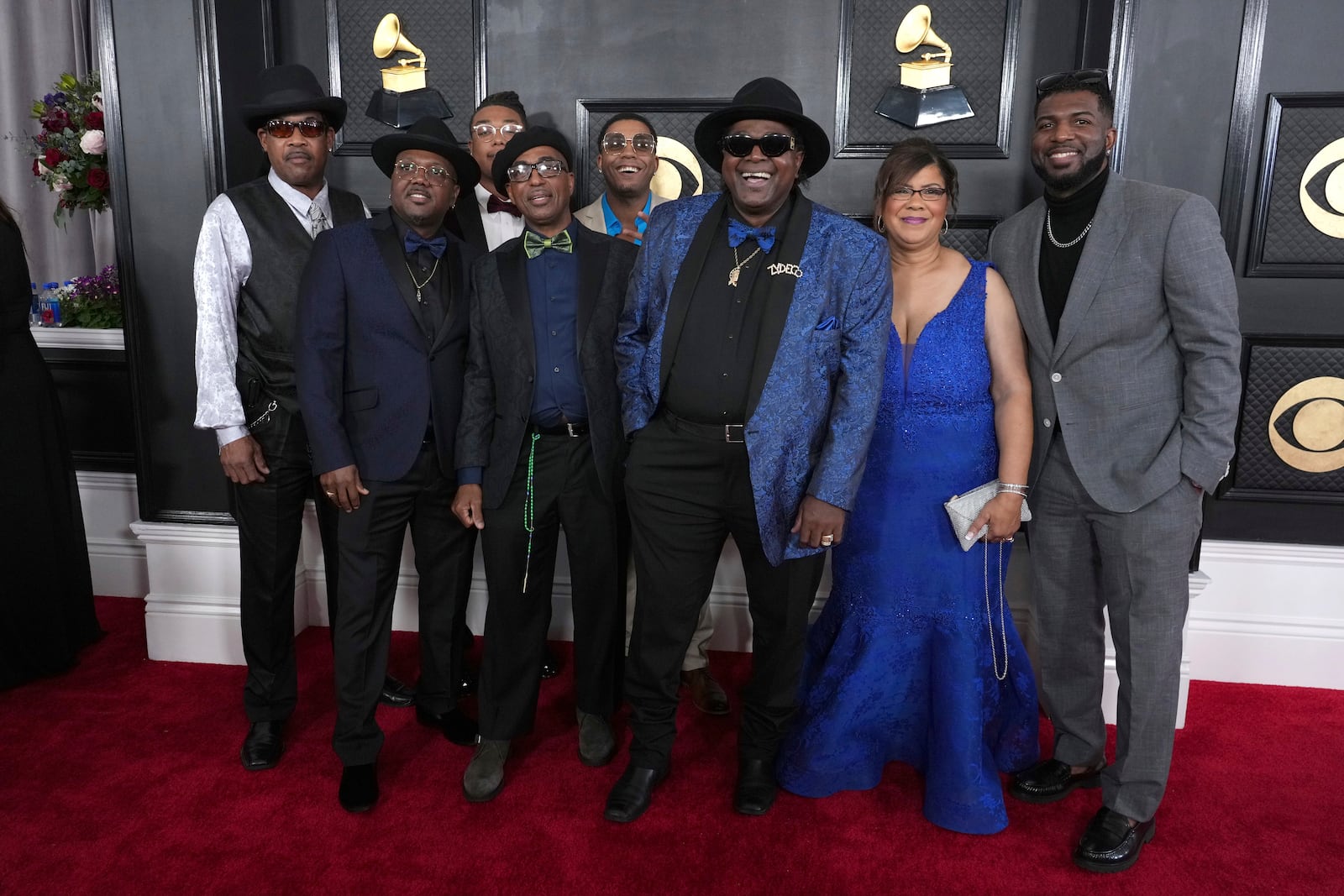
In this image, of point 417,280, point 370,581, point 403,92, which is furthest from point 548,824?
point 403,92

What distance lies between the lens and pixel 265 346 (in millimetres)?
2664

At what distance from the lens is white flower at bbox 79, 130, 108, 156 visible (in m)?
3.53

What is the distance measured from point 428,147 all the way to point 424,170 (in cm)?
6

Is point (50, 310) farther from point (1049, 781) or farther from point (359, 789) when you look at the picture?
point (1049, 781)

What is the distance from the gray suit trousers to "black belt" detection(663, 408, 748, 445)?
A: 0.89 m

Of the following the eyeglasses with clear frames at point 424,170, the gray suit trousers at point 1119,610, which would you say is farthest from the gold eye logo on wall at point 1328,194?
the eyeglasses with clear frames at point 424,170

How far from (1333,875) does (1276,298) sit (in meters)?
1.87

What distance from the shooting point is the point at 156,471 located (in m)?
3.48

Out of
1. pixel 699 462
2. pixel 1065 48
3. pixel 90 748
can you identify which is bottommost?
pixel 90 748

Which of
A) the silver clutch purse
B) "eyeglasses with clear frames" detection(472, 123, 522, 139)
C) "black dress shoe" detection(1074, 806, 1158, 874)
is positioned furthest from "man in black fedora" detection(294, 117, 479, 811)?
"black dress shoe" detection(1074, 806, 1158, 874)

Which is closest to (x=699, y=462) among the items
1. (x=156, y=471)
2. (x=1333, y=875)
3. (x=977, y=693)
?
(x=977, y=693)

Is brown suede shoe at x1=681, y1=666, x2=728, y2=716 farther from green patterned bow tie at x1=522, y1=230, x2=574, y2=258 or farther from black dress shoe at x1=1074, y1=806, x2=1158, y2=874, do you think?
green patterned bow tie at x1=522, y1=230, x2=574, y2=258

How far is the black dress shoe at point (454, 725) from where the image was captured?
2.83m

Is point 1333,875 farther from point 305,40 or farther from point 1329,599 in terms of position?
point 305,40
